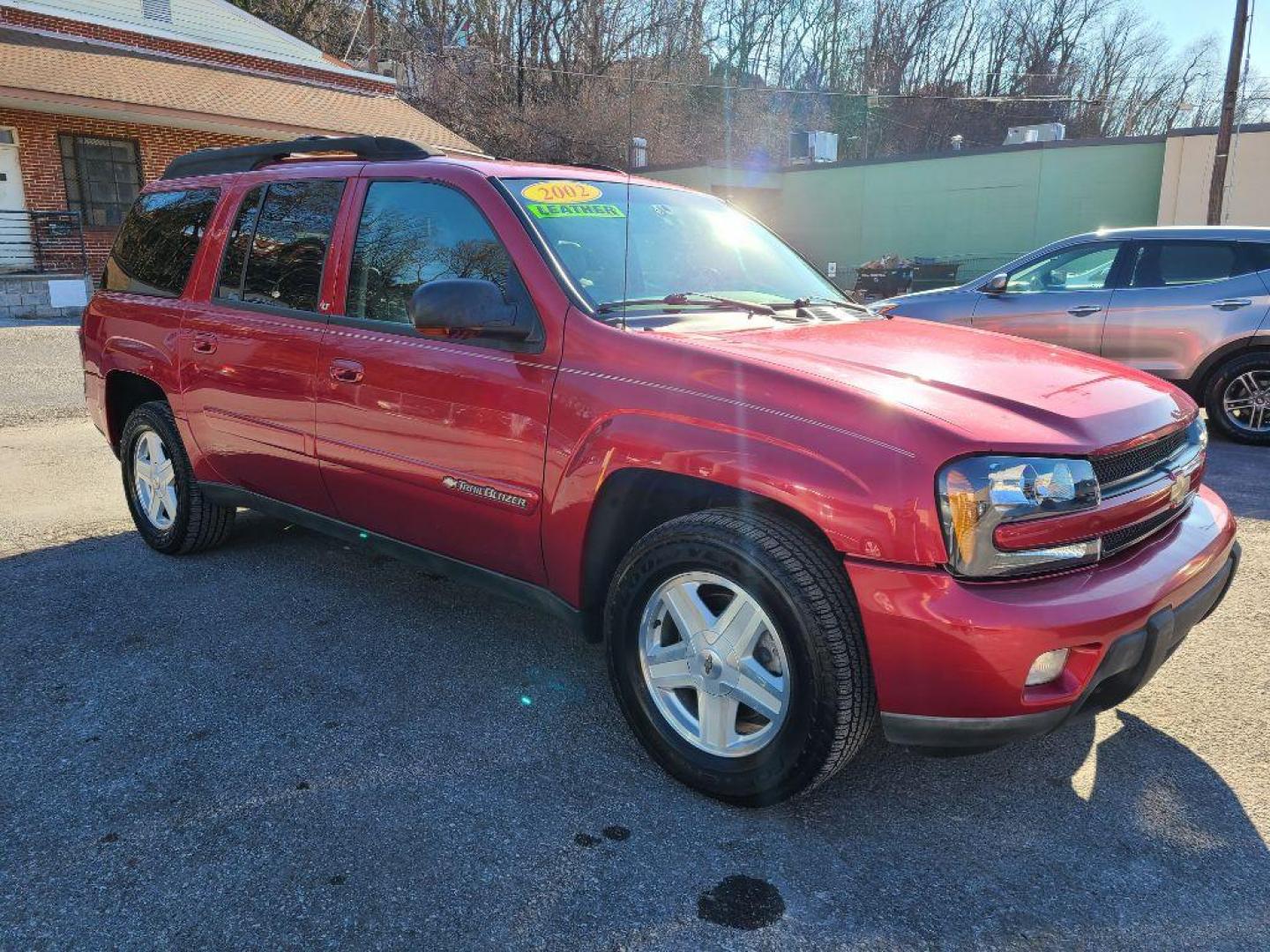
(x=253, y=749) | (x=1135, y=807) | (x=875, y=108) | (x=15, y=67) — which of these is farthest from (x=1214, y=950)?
(x=875, y=108)

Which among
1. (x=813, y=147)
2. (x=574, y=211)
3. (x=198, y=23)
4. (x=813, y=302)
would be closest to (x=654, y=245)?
(x=574, y=211)

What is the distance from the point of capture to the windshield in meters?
3.12

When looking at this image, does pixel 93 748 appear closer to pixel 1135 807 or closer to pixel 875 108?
pixel 1135 807

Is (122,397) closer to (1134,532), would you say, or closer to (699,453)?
(699,453)

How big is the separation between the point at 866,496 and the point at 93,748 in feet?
8.07

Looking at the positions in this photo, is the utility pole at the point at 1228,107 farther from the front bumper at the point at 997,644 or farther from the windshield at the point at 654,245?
the front bumper at the point at 997,644

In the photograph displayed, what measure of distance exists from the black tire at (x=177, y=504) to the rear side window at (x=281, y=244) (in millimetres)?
854

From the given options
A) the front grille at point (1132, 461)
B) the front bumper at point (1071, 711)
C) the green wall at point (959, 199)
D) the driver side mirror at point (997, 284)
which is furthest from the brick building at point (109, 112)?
the front bumper at point (1071, 711)

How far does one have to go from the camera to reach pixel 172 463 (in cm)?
457

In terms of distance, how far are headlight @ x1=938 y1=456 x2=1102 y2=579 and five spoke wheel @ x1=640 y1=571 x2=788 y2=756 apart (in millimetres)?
533

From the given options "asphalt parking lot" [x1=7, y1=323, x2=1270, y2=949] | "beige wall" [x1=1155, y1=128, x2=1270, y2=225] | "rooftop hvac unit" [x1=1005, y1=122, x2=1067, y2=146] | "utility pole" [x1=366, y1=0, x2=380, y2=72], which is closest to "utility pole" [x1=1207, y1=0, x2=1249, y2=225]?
"beige wall" [x1=1155, y1=128, x2=1270, y2=225]

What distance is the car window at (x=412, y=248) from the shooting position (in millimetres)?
A: 3191

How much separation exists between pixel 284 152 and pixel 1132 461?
3.61 m

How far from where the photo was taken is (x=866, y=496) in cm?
226
